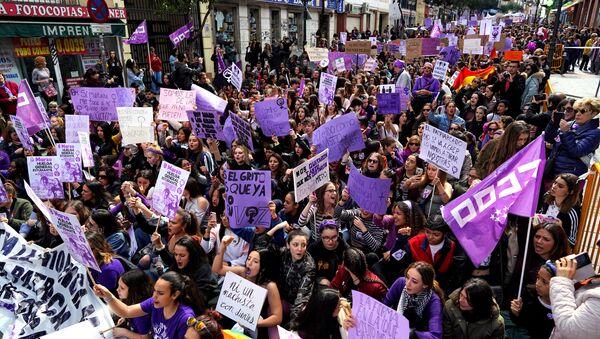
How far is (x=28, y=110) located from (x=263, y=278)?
5.55m

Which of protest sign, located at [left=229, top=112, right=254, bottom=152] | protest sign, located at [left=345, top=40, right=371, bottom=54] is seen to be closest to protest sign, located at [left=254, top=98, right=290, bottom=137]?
protest sign, located at [left=229, top=112, right=254, bottom=152]

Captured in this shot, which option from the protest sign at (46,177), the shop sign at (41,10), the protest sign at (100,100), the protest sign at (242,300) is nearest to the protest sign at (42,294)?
the protest sign at (242,300)

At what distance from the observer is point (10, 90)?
10773 millimetres

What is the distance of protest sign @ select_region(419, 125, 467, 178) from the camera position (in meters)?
4.96

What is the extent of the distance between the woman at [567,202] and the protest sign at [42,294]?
4229mm

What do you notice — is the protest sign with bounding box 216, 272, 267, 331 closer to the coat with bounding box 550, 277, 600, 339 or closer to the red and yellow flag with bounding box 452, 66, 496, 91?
the coat with bounding box 550, 277, 600, 339

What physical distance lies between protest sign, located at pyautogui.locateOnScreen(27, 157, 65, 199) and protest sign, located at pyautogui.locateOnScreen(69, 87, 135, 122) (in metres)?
2.53

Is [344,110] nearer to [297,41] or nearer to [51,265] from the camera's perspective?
[51,265]

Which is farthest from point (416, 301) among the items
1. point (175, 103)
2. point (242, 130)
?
point (175, 103)

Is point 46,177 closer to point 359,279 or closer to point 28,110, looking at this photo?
point 28,110

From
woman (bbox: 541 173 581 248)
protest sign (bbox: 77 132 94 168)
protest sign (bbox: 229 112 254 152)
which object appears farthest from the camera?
protest sign (bbox: 229 112 254 152)

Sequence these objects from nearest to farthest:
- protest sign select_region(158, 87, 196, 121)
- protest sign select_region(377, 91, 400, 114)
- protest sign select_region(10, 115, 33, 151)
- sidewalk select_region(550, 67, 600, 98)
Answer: protest sign select_region(10, 115, 33, 151) < protest sign select_region(158, 87, 196, 121) < protest sign select_region(377, 91, 400, 114) < sidewalk select_region(550, 67, 600, 98)

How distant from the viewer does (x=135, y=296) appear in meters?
3.70

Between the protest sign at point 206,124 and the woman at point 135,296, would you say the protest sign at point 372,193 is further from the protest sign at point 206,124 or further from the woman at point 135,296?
the protest sign at point 206,124
